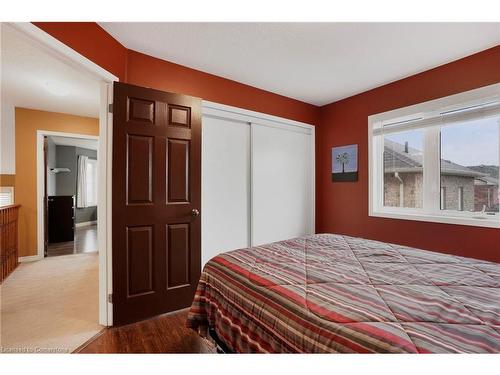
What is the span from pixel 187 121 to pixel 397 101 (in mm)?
2492

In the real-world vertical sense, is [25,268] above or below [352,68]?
below

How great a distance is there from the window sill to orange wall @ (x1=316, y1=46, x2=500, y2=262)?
0.16 ft

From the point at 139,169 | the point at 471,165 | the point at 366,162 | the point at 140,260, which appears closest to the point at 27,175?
the point at 139,169

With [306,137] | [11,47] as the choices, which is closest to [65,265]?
[11,47]

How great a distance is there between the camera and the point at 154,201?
2232mm

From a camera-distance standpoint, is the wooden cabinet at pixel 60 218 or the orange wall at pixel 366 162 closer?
the orange wall at pixel 366 162

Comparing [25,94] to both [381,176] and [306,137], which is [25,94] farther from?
[381,176]

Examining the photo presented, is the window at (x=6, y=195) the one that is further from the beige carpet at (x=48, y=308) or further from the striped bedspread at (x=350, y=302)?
the striped bedspread at (x=350, y=302)

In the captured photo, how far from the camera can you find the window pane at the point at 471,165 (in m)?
2.38

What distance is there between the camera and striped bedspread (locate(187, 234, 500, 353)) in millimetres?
755

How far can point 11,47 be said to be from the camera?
233 centimetres

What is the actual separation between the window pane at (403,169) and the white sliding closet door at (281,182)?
1.07 metres

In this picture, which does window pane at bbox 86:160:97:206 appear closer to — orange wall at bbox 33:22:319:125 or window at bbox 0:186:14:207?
window at bbox 0:186:14:207

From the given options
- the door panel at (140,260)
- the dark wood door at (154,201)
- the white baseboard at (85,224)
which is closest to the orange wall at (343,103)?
the dark wood door at (154,201)
